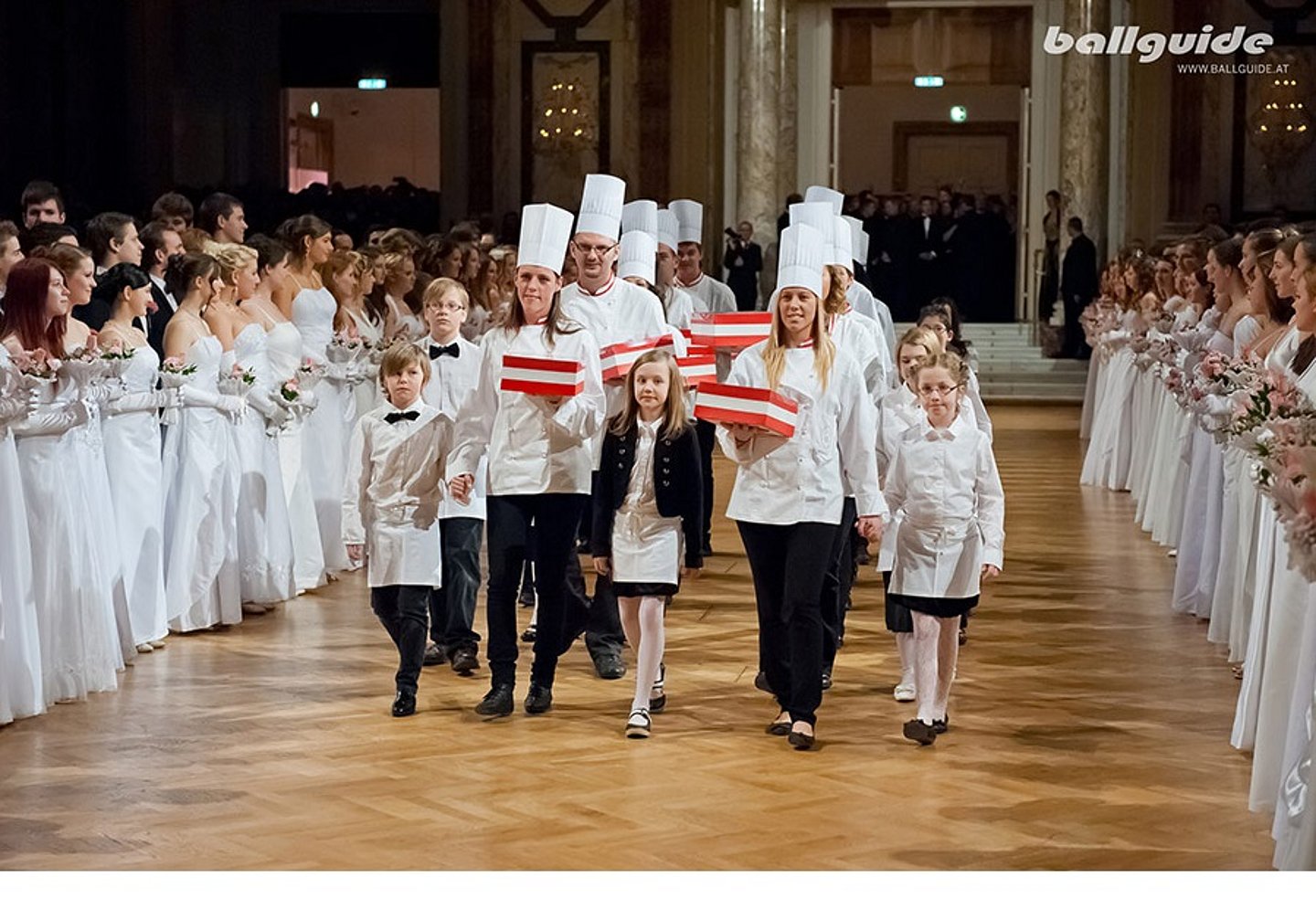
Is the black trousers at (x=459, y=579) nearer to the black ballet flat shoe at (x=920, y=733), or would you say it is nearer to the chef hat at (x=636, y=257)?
the chef hat at (x=636, y=257)

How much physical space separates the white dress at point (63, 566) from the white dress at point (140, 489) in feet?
1.96

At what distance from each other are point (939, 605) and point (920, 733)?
45cm

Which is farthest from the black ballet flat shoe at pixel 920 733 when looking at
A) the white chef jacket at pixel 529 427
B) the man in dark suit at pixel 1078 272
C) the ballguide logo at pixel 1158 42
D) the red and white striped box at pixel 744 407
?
the ballguide logo at pixel 1158 42

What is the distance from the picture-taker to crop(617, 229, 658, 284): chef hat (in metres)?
9.65

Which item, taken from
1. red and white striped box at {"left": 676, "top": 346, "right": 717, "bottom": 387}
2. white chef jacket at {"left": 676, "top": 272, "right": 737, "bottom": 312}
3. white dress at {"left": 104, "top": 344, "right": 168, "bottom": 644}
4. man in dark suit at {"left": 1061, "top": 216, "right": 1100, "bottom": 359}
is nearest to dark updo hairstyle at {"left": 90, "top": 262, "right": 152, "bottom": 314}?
white dress at {"left": 104, "top": 344, "right": 168, "bottom": 644}

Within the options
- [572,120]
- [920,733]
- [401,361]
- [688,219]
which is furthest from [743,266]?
[920,733]

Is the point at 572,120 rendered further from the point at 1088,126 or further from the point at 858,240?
the point at 858,240

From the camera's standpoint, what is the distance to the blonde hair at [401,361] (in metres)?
7.75

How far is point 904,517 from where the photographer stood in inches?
282

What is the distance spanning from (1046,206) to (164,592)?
17338 millimetres

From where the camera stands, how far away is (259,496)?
31.9 ft

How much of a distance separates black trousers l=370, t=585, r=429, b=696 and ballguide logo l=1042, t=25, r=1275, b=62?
57.0 feet

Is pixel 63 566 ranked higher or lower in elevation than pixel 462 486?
lower

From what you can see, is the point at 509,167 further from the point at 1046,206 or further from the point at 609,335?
the point at 609,335
